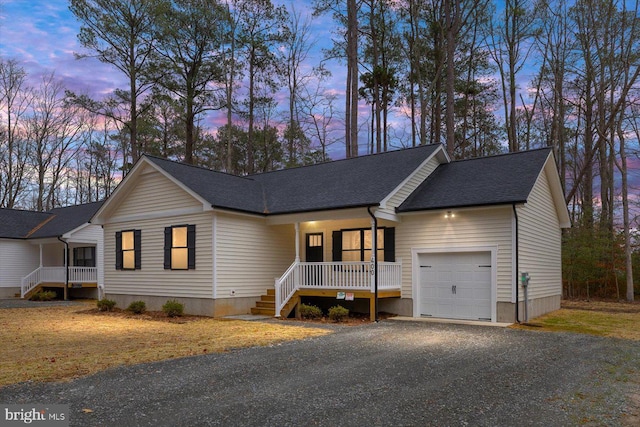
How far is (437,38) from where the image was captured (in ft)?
94.2

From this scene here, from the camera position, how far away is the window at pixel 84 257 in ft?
83.3

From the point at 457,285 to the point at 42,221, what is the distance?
25.6 metres

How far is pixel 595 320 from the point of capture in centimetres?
1407

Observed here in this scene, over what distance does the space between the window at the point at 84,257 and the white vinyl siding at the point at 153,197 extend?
345 inches

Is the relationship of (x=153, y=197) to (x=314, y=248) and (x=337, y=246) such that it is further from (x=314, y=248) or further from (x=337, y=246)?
(x=337, y=246)

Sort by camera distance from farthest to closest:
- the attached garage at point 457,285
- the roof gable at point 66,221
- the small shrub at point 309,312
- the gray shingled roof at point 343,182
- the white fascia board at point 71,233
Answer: the roof gable at point 66,221, the white fascia board at point 71,233, the gray shingled roof at point 343,182, the small shrub at point 309,312, the attached garage at point 457,285

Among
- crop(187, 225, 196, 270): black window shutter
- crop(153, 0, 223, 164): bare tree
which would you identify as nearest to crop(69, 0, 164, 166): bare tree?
crop(153, 0, 223, 164): bare tree

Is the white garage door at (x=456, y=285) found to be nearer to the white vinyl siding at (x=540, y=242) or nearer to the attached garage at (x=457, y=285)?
the attached garage at (x=457, y=285)

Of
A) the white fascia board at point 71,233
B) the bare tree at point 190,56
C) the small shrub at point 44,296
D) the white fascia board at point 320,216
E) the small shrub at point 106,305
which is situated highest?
the bare tree at point 190,56

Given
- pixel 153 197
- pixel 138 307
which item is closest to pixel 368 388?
pixel 138 307

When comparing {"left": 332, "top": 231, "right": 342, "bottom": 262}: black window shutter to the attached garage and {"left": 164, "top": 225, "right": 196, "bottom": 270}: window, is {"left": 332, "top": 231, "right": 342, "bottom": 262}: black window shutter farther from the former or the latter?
{"left": 164, "top": 225, "right": 196, "bottom": 270}: window

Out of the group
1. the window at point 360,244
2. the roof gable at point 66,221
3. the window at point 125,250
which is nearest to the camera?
the window at point 360,244

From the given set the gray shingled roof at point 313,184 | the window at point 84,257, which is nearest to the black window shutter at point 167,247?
the gray shingled roof at point 313,184

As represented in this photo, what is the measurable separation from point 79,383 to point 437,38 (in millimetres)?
27550
